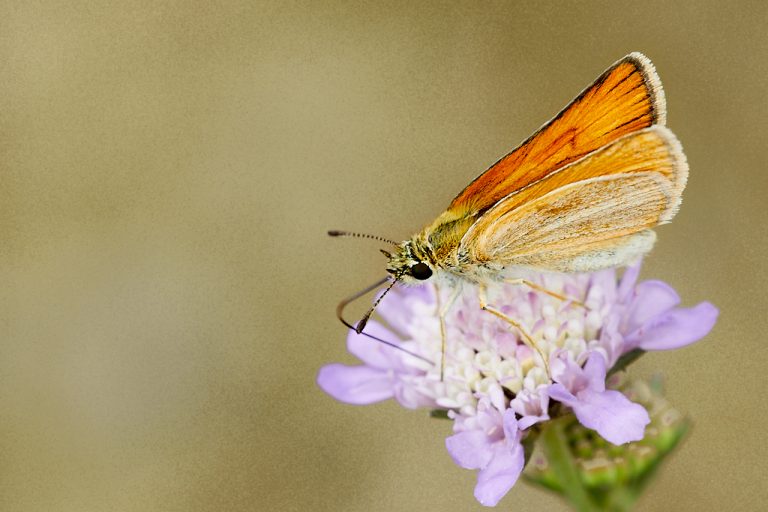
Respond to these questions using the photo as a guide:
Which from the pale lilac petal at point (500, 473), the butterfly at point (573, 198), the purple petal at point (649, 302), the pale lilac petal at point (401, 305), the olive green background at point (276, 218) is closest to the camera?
the pale lilac petal at point (500, 473)

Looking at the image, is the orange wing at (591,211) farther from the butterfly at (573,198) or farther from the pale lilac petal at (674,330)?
the pale lilac petal at (674,330)

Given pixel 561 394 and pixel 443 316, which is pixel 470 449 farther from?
pixel 443 316

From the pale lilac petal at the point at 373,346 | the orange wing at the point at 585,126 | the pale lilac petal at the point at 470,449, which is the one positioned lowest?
the pale lilac petal at the point at 470,449

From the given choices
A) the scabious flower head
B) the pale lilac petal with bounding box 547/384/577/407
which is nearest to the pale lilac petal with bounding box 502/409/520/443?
the scabious flower head

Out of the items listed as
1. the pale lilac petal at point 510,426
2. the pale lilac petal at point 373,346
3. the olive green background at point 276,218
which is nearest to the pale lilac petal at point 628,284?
the pale lilac petal at point 510,426

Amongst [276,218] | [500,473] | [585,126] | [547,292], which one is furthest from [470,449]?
[276,218]

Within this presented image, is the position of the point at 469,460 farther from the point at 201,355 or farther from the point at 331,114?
the point at 331,114

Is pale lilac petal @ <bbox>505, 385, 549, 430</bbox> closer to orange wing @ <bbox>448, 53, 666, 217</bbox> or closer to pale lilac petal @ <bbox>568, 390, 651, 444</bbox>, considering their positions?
pale lilac petal @ <bbox>568, 390, 651, 444</bbox>

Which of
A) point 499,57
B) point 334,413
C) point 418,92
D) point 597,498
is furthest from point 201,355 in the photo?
point 597,498
